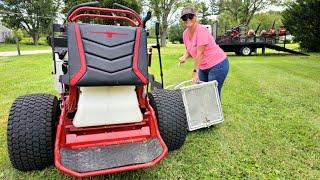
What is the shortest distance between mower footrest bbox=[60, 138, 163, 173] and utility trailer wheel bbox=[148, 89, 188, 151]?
34 centimetres

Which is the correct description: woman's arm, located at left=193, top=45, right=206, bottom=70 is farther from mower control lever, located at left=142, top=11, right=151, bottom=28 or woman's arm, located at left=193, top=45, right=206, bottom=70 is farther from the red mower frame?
the red mower frame

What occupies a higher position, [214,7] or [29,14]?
[214,7]

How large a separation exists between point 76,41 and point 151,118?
0.90 m

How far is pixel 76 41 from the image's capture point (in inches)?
102

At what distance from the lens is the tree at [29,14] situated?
3953cm

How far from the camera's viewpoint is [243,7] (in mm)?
41250

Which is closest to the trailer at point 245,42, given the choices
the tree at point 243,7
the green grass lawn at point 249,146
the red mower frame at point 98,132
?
the green grass lawn at point 249,146

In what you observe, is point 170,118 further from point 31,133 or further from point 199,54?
point 31,133

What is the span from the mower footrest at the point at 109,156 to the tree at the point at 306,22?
20.0 metres

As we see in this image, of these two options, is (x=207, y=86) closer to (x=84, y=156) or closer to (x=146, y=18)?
(x=146, y=18)

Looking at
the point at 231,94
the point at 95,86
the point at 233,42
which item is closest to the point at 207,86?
the point at 95,86

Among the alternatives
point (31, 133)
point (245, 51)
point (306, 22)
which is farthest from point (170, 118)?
point (306, 22)

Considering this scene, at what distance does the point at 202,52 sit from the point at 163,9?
119 feet

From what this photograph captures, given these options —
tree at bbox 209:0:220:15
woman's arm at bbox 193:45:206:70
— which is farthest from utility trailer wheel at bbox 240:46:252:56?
tree at bbox 209:0:220:15
